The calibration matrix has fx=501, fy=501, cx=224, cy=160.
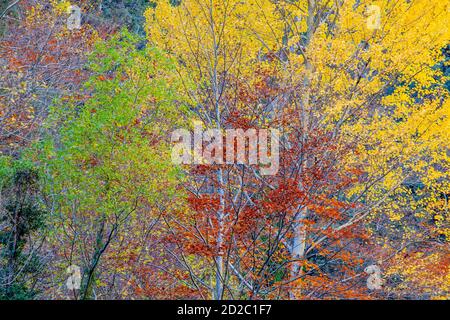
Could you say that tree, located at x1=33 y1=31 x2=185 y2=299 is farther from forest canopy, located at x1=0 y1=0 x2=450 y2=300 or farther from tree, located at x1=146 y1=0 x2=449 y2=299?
tree, located at x1=146 y1=0 x2=449 y2=299

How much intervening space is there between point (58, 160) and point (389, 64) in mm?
5533

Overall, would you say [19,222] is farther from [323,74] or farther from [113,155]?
[323,74]

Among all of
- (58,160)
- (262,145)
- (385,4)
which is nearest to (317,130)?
(262,145)

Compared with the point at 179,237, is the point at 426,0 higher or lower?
higher

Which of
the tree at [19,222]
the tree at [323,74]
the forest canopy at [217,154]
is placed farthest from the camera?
the tree at [323,74]

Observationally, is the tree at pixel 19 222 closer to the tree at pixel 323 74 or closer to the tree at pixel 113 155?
the tree at pixel 113 155

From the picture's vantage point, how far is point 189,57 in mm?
9414

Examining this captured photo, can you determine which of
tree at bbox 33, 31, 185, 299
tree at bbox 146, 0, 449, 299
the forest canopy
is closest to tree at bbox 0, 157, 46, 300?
the forest canopy

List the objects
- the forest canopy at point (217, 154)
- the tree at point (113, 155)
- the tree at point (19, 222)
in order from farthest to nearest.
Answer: the tree at point (19, 222) → the forest canopy at point (217, 154) → the tree at point (113, 155)

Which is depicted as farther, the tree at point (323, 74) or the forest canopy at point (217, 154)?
the tree at point (323, 74)

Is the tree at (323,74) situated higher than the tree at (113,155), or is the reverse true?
the tree at (323,74)

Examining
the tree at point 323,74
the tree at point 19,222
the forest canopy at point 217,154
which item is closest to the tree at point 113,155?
the forest canopy at point 217,154
